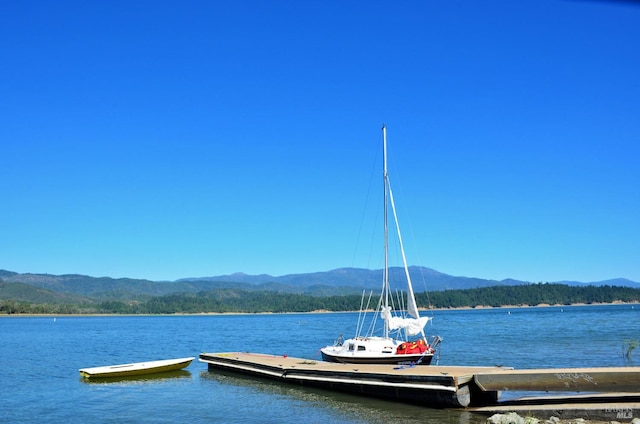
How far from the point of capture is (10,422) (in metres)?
28.9

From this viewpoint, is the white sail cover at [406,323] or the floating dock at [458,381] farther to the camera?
the white sail cover at [406,323]

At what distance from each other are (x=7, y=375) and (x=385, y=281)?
31.6m

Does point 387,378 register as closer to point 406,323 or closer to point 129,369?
point 406,323

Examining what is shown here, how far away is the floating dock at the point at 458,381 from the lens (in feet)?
82.2

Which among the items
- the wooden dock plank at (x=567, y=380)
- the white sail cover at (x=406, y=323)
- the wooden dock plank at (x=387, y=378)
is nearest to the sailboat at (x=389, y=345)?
the white sail cover at (x=406, y=323)

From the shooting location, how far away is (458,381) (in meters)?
27.7

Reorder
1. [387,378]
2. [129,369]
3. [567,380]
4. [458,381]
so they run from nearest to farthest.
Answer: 1. [567,380]
2. [458,381]
3. [387,378]
4. [129,369]

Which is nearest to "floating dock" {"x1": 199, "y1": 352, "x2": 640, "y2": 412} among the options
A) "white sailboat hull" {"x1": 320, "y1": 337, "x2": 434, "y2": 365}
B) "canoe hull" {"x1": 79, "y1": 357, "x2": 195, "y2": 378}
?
"white sailboat hull" {"x1": 320, "y1": 337, "x2": 434, "y2": 365}

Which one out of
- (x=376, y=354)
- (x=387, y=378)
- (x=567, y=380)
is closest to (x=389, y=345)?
(x=376, y=354)

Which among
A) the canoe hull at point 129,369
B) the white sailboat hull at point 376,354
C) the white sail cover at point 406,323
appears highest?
the white sail cover at point 406,323

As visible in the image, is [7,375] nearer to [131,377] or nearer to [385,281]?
[131,377]

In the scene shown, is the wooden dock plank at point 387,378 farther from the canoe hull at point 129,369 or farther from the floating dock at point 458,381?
the canoe hull at point 129,369

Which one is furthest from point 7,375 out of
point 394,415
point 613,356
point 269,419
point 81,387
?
point 613,356

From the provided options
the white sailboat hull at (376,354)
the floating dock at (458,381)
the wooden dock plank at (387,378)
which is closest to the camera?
the floating dock at (458,381)
